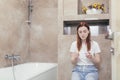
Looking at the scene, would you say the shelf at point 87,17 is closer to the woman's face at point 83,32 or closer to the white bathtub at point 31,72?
the woman's face at point 83,32

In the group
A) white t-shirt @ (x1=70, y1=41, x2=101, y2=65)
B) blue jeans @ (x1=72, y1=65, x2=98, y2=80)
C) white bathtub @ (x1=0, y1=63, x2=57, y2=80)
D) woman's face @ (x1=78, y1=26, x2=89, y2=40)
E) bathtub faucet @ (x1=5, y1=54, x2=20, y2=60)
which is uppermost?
woman's face @ (x1=78, y1=26, x2=89, y2=40)

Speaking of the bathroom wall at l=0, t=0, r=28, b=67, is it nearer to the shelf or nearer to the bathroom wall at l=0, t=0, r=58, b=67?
the bathroom wall at l=0, t=0, r=58, b=67

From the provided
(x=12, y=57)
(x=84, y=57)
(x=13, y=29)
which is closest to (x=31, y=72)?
(x=12, y=57)

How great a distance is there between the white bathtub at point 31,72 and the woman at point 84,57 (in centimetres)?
52

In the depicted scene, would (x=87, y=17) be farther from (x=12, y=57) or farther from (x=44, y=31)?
(x=12, y=57)

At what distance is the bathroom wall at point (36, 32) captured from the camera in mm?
3186

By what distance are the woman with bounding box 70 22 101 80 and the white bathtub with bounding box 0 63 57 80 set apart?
0.52 m

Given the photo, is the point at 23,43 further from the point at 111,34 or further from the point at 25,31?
the point at 111,34

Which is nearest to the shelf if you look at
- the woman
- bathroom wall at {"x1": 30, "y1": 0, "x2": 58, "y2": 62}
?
the woman

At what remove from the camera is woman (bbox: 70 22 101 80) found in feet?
6.77

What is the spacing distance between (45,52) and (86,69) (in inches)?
61.2

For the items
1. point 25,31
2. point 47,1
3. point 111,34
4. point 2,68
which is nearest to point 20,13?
point 25,31

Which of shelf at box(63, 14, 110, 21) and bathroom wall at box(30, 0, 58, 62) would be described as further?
bathroom wall at box(30, 0, 58, 62)

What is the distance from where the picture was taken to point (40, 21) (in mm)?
3559
